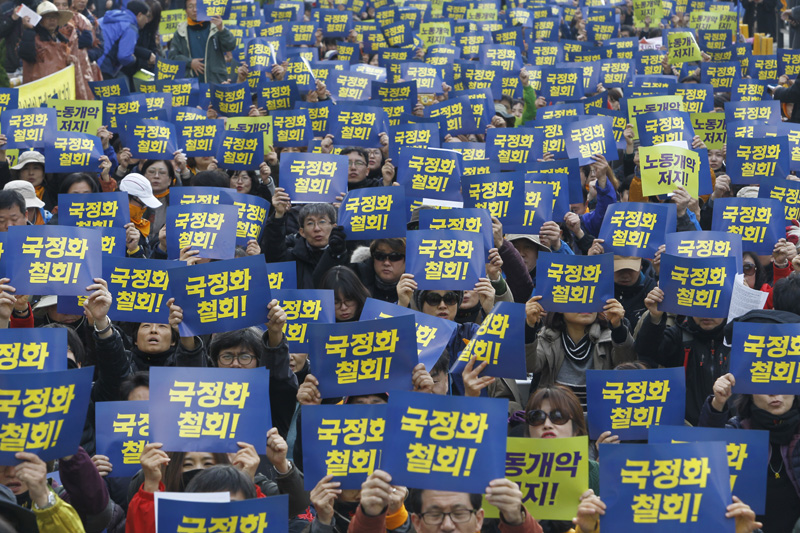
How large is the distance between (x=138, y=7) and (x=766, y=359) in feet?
44.5

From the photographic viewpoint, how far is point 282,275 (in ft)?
24.0

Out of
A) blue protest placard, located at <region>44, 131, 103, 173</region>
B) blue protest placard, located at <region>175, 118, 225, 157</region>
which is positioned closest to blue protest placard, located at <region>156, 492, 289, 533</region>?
blue protest placard, located at <region>44, 131, 103, 173</region>

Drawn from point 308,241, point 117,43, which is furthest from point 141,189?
point 117,43

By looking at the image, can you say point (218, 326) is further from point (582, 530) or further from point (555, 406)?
point (582, 530)

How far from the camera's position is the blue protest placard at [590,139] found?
1069 cm

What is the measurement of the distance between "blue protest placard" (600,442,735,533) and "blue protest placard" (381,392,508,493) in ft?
1.45

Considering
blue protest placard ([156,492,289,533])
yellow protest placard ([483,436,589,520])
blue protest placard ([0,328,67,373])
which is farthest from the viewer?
blue protest placard ([0,328,67,373])

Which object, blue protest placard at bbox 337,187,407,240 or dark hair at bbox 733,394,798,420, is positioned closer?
dark hair at bbox 733,394,798,420

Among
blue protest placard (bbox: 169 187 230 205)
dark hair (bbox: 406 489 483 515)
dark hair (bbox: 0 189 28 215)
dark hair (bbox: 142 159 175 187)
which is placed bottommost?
dark hair (bbox: 406 489 483 515)

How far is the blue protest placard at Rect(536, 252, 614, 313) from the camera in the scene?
6855 millimetres

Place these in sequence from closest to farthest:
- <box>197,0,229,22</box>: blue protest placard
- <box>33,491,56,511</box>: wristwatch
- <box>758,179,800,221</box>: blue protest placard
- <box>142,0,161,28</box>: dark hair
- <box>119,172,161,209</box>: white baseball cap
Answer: <box>33,491,56,511</box>: wristwatch < <box>758,179,800,221</box>: blue protest placard < <box>119,172,161,209</box>: white baseball cap < <box>197,0,229,22</box>: blue protest placard < <box>142,0,161,28</box>: dark hair

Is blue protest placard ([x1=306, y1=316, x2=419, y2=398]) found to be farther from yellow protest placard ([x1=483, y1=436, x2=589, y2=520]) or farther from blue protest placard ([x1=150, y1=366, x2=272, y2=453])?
yellow protest placard ([x1=483, y1=436, x2=589, y2=520])

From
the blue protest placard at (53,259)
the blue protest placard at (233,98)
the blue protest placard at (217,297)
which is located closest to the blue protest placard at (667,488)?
the blue protest placard at (217,297)

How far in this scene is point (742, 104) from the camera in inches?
473
